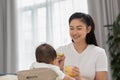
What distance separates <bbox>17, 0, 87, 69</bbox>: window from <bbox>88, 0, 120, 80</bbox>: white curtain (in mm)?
321

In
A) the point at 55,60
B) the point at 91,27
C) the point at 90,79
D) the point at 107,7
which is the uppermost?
the point at 107,7

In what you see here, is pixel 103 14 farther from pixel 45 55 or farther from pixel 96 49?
pixel 45 55

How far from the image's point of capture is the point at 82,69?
1.76 meters

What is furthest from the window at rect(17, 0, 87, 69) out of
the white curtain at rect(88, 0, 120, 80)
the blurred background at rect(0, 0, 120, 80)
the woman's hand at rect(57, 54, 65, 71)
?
the woman's hand at rect(57, 54, 65, 71)

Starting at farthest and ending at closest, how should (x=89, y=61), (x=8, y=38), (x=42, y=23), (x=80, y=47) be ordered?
(x=8, y=38), (x=42, y=23), (x=80, y=47), (x=89, y=61)

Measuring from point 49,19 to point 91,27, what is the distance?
2.39m

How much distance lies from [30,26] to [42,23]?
283 mm

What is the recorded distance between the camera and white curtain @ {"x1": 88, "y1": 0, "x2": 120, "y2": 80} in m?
3.36

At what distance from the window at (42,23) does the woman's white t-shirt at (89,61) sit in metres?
2.03

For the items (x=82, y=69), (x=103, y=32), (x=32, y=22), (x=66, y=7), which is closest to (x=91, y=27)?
(x=82, y=69)

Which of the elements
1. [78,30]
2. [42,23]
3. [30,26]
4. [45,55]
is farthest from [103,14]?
[45,55]

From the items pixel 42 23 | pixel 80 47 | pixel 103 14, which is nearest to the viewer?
pixel 80 47

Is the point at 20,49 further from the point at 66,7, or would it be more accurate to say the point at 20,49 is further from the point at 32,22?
the point at 66,7

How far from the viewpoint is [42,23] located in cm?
427
